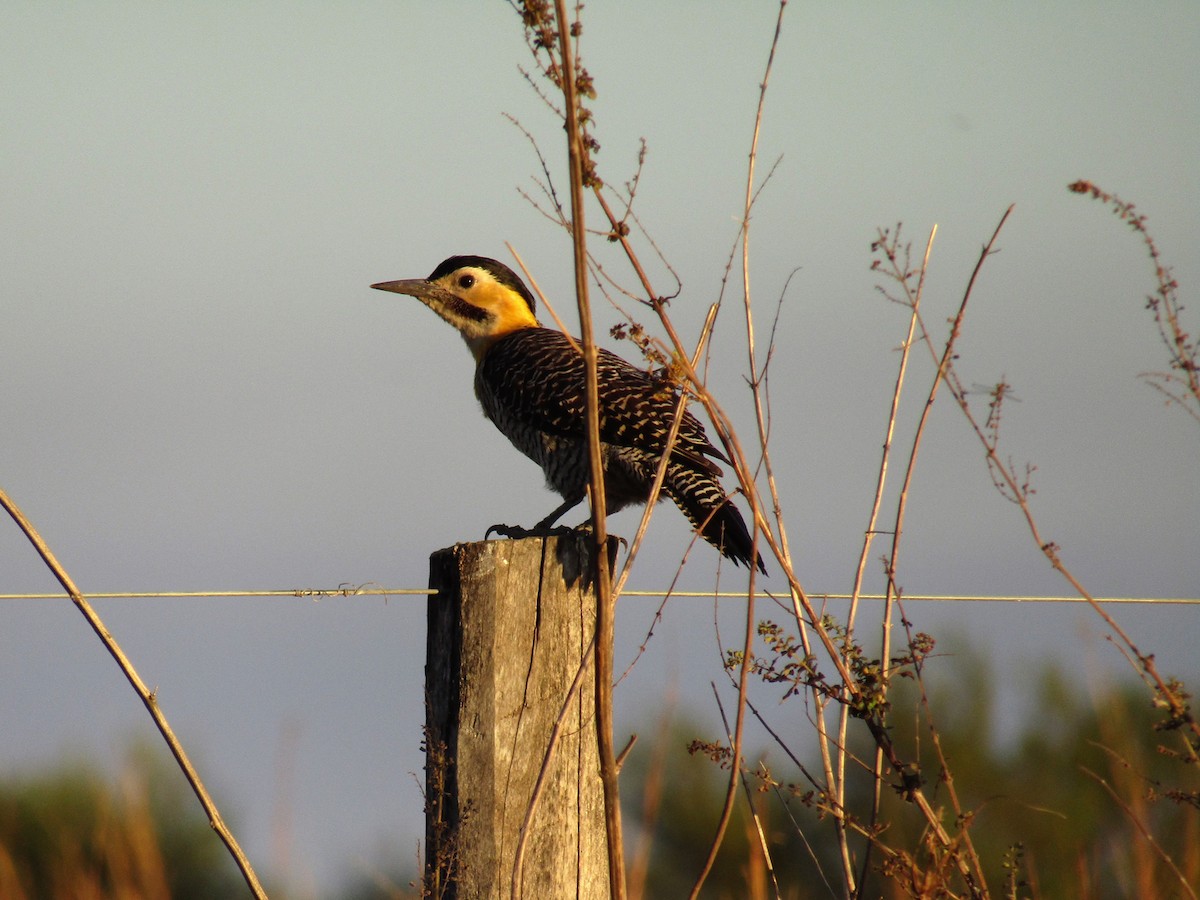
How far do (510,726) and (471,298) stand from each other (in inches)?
165

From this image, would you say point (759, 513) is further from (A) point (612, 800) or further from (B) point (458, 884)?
(B) point (458, 884)

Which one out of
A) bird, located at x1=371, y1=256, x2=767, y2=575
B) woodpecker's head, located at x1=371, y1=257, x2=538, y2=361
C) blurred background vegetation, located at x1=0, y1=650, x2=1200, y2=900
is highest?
woodpecker's head, located at x1=371, y1=257, x2=538, y2=361

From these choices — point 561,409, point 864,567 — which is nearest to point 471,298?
point 561,409

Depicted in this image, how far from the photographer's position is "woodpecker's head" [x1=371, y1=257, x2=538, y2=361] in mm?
6703

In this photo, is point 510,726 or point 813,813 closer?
point 510,726

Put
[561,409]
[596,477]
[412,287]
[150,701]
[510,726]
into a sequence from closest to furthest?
[596,477] → [150,701] → [510,726] → [561,409] → [412,287]

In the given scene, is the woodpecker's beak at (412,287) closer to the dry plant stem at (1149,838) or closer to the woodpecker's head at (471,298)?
the woodpecker's head at (471,298)

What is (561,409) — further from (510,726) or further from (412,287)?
(510,726)

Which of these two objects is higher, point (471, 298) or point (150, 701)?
point (471, 298)

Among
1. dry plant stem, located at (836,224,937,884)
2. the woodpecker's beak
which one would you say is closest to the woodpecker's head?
the woodpecker's beak

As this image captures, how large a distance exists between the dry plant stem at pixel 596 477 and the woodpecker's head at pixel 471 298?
15.6 ft

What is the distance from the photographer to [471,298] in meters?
6.72

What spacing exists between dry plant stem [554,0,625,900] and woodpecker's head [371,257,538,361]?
4756mm

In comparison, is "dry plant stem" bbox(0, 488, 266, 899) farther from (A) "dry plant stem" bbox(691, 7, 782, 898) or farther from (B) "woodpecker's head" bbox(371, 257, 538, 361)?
(B) "woodpecker's head" bbox(371, 257, 538, 361)
